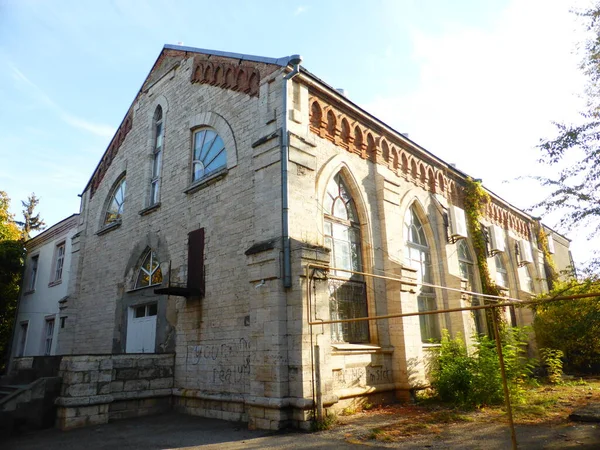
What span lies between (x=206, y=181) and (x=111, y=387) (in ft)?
17.0

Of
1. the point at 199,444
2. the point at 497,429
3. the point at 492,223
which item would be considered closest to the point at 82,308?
the point at 199,444

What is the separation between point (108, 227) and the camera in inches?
572

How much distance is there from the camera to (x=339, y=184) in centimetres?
1125

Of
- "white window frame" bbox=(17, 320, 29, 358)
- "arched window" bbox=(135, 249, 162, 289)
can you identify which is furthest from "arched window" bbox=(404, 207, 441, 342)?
"white window frame" bbox=(17, 320, 29, 358)

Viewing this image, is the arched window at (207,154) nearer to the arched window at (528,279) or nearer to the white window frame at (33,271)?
the white window frame at (33,271)

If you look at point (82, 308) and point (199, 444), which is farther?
point (82, 308)

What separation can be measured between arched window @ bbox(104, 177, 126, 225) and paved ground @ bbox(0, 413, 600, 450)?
8014mm

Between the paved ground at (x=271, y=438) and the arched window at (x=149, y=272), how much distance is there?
13.8ft

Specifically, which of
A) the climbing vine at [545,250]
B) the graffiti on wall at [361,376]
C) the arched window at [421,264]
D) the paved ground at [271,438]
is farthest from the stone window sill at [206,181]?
the climbing vine at [545,250]

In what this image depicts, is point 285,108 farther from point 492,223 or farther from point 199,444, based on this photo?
point 492,223

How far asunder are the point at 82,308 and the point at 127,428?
7.46 meters

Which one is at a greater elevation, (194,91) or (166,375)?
(194,91)

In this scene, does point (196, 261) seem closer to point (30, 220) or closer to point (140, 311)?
point (140, 311)

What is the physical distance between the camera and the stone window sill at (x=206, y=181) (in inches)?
417
